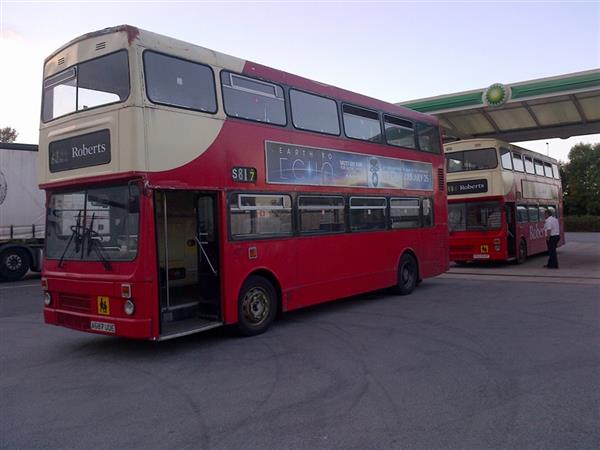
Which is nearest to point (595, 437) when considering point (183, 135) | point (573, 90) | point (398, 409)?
point (398, 409)

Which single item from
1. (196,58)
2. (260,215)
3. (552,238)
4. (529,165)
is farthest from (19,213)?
(529,165)

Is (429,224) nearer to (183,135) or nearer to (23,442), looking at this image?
(183,135)

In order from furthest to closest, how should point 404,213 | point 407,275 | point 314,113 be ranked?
point 407,275 → point 404,213 → point 314,113

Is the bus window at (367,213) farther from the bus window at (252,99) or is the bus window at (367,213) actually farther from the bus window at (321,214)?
the bus window at (252,99)

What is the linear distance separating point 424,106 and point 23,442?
17.2 m

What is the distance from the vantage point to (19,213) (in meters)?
16.5

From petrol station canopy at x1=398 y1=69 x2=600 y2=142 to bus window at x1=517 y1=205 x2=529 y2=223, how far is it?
3.24 meters

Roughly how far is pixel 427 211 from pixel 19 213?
12299 millimetres

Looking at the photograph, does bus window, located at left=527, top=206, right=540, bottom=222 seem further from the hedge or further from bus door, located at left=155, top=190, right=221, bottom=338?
the hedge

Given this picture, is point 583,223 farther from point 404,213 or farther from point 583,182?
point 404,213

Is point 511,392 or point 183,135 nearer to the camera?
point 511,392

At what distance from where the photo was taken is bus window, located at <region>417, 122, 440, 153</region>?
489 inches

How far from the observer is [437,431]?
4359mm

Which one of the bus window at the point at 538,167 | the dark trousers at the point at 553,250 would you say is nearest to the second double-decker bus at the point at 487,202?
the dark trousers at the point at 553,250
